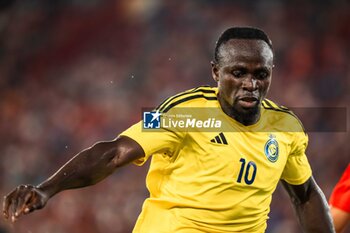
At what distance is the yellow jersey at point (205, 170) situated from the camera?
3.86 m

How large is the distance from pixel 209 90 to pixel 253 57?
354mm

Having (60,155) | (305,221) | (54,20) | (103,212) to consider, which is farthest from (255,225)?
(54,20)

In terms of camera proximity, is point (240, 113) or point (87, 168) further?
point (240, 113)

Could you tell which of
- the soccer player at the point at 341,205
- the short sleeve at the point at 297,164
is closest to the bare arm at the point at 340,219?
the soccer player at the point at 341,205

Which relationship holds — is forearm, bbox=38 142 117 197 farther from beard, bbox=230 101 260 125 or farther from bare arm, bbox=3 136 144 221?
beard, bbox=230 101 260 125

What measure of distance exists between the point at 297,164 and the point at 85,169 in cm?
125

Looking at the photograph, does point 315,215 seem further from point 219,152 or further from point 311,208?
point 219,152

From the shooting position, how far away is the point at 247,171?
12.8 feet

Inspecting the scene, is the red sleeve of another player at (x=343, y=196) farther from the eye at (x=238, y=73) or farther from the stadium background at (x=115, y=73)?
the stadium background at (x=115, y=73)

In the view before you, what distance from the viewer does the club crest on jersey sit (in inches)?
158

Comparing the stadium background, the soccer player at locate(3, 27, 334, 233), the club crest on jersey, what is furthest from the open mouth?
the stadium background

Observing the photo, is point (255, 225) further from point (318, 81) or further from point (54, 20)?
point (54, 20)

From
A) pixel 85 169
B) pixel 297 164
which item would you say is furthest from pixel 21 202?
pixel 297 164

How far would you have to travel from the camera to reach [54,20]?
11.6 meters
